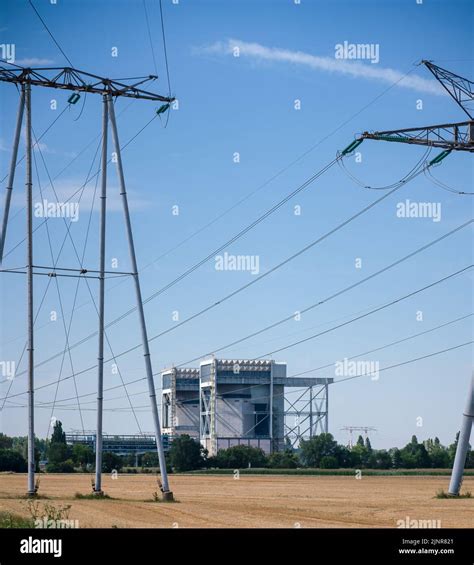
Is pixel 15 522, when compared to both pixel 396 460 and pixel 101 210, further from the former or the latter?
pixel 396 460

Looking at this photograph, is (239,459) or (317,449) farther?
(317,449)

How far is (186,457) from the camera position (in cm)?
14962

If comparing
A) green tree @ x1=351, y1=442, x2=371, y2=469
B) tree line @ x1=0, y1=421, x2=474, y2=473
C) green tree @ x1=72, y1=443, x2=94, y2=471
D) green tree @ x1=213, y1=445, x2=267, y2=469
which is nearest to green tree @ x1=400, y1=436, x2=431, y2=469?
tree line @ x1=0, y1=421, x2=474, y2=473

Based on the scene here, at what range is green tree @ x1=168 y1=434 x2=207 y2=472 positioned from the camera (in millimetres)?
149375

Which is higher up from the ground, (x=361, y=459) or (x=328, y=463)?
(x=361, y=459)

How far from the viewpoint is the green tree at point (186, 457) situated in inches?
5881

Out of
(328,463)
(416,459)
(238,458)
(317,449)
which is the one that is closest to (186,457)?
(238,458)

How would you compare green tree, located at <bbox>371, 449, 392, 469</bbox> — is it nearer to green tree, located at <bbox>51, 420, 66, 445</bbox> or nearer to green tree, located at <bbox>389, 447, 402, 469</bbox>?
green tree, located at <bbox>389, 447, 402, 469</bbox>

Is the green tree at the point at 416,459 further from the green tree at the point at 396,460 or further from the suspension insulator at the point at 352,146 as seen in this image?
the suspension insulator at the point at 352,146

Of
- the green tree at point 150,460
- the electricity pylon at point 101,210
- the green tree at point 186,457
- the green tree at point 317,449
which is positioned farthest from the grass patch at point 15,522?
the green tree at point 317,449

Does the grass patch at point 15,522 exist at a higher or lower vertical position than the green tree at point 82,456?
higher

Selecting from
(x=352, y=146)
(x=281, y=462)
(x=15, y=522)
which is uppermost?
(x=352, y=146)

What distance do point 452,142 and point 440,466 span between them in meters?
129
